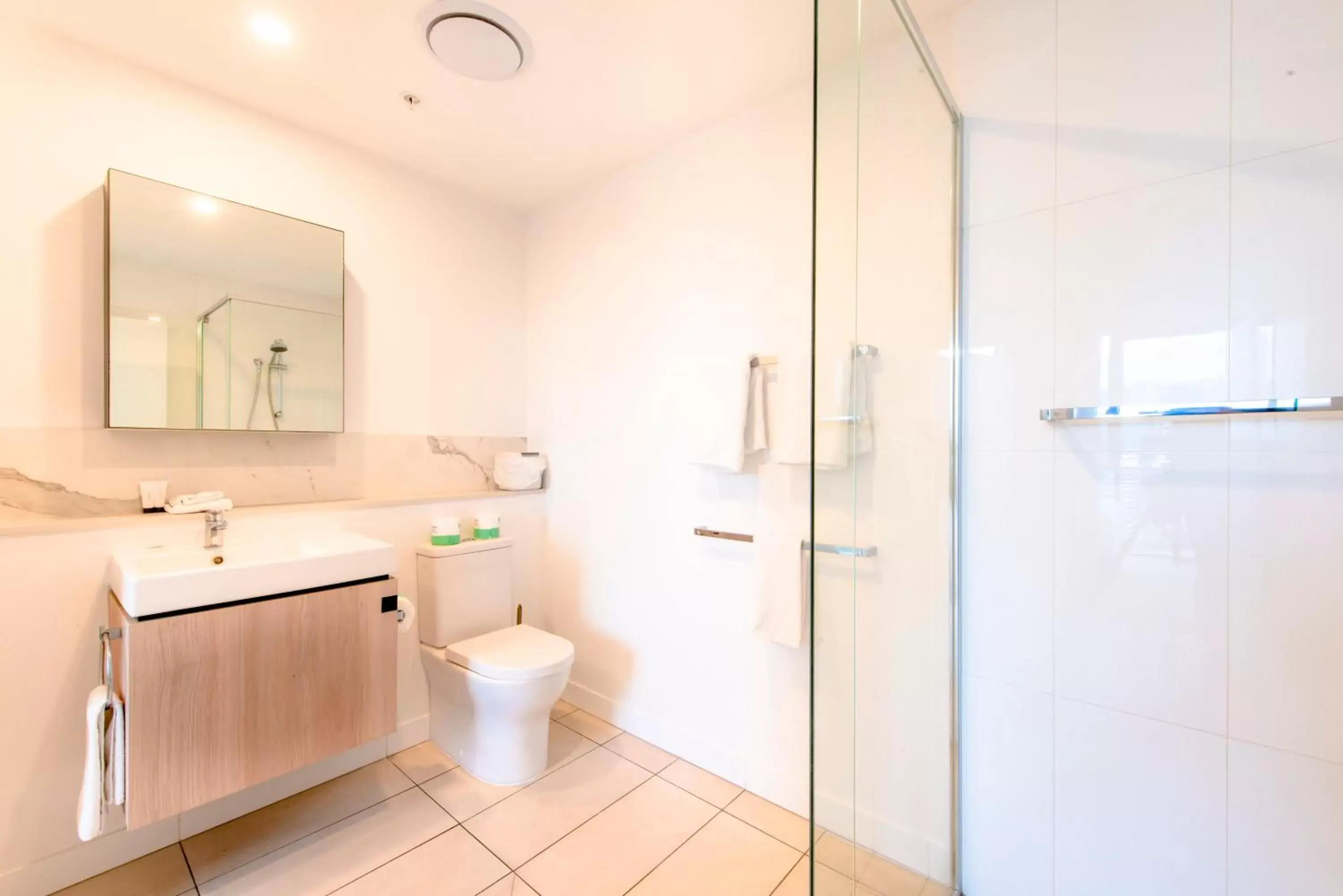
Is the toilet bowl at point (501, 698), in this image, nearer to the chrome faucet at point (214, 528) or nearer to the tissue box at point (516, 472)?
the tissue box at point (516, 472)

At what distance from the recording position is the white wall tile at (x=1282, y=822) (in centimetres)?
100

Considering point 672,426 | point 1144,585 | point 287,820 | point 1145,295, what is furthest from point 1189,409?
point 287,820

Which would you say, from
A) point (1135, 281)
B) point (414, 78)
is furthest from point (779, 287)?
point (414, 78)

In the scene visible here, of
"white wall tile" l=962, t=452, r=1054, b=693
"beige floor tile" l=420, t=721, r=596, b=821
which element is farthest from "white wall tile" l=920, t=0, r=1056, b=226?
"beige floor tile" l=420, t=721, r=596, b=821

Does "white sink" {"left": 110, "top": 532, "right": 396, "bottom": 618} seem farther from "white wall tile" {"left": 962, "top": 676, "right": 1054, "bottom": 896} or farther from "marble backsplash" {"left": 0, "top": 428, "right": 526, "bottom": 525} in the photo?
"white wall tile" {"left": 962, "top": 676, "right": 1054, "bottom": 896}

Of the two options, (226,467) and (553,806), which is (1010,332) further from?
(226,467)

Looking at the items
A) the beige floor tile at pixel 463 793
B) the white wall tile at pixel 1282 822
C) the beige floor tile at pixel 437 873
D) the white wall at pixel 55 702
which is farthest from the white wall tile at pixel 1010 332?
the white wall at pixel 55 702

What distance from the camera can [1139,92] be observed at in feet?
3.89

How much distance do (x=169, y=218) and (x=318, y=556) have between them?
1175 millimetres

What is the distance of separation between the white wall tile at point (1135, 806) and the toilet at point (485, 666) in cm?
144

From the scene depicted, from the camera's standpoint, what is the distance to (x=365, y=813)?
1.73 m

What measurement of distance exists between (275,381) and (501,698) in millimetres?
1356

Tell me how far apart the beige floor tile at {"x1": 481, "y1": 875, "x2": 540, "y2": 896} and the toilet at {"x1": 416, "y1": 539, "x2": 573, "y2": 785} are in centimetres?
43

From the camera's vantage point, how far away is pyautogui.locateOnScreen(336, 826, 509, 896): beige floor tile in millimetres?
1421
